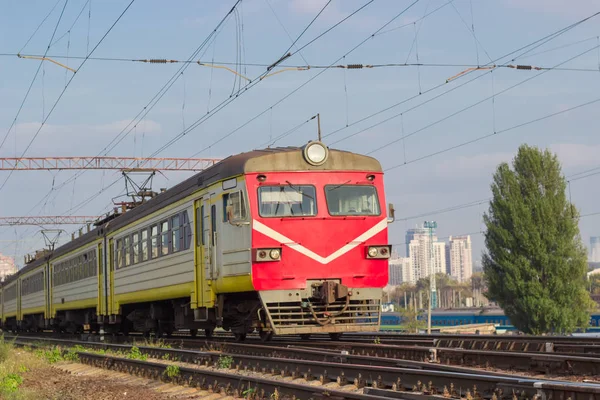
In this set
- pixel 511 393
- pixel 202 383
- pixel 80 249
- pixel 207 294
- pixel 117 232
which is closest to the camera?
pixel 511 393

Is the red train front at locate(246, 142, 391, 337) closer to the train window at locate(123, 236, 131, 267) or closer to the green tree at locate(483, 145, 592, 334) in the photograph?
the train window at locate(123, 236, 131, 267)

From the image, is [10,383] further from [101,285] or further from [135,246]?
[101,285]

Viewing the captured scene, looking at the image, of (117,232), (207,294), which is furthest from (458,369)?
(117,232)

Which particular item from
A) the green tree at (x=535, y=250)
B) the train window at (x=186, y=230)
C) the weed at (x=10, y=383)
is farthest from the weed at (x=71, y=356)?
the green tree at (x=535, y=250)

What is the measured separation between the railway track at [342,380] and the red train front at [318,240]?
39.4 inches

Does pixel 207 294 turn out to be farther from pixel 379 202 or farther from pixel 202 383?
pixel 202 383

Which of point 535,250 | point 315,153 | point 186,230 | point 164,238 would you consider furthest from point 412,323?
point 315,153

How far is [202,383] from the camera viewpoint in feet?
37.3

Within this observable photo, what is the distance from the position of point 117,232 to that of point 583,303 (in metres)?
32.4

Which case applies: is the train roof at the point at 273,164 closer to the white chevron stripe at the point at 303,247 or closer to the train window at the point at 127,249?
the white chevron stripe at the point at 303,247

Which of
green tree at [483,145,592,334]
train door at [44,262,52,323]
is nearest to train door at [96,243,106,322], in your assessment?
train door at [44,262,52,323]

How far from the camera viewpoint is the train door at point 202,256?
16344 millimetres

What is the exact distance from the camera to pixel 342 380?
10797 millimetres

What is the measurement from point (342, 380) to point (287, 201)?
504 cm
